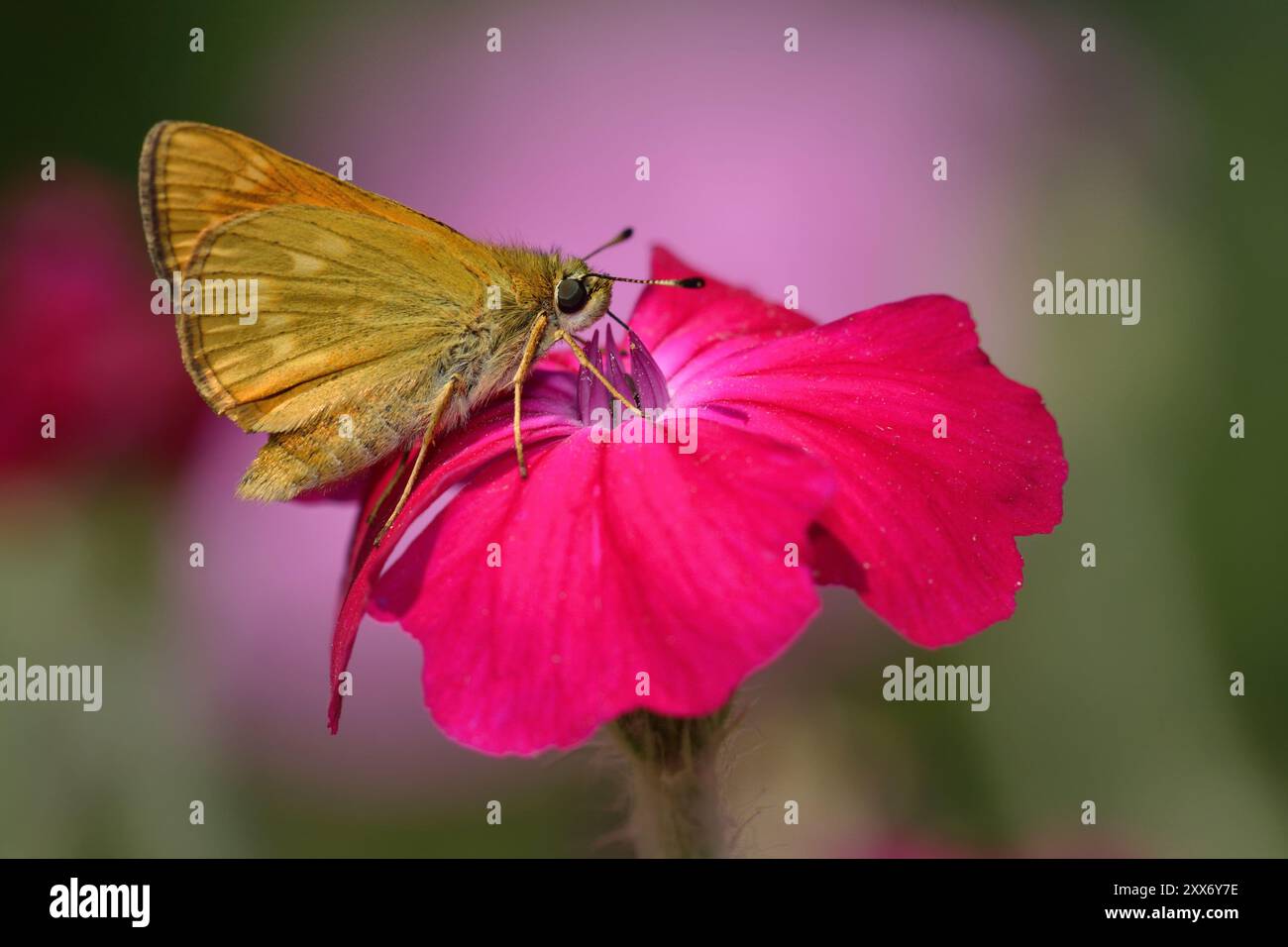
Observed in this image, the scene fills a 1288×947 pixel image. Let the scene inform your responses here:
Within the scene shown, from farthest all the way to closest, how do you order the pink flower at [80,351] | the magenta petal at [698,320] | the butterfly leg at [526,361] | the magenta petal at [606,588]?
the pink flower at [80,351], the magenta petal at [698,320], the butterfly leg at [526,361], the magenta petal at [606,588]

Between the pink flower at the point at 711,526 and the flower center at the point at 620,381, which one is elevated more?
the flower center at the point at 620,381

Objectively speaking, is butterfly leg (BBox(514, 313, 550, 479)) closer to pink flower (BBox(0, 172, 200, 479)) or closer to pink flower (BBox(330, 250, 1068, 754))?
pink flower (BBox(330, 250, 1068, 754))

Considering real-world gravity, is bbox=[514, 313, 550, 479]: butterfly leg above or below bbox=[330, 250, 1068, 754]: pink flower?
above

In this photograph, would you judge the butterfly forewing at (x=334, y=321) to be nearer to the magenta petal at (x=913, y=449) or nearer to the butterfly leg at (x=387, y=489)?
the butterfly leg at (x=387, y=489)

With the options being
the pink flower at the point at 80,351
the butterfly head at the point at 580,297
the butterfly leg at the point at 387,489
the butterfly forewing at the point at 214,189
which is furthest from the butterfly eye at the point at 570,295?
the pink flower at the point at 80,351

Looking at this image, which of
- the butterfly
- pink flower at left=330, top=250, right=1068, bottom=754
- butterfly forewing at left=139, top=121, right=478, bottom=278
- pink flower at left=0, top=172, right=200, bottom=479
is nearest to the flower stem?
pink flower at left=330, top=250, right=1068, bottom=754

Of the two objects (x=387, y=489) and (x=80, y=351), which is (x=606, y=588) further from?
(x=80, y=351)

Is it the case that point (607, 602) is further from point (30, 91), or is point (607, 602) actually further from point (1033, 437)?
point (30, 91)

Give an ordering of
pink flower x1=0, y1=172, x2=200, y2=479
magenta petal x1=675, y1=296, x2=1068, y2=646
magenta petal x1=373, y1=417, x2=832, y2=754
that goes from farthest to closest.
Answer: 1. pink flower x1=0, y1=172, x2=200, y2=479
2. magenta petal x1=675, y1=296, x2=1068, y2=646
3. magenta petal x1=373, y1=417, x2=832, y2=754
